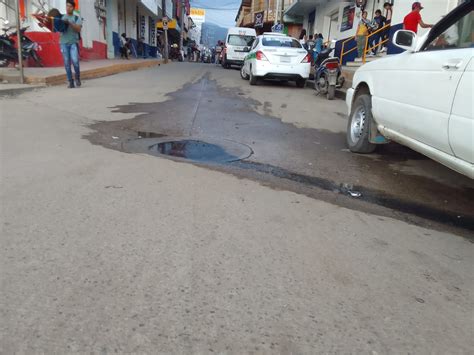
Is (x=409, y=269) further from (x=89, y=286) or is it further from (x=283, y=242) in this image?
(x=89, y=286)

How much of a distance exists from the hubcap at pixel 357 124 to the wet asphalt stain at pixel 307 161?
25 centimetres

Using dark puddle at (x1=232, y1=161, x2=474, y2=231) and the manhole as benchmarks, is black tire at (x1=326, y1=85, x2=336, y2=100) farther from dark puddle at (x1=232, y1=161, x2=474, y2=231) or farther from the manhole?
dark puddle at (x1=232, y1=161, x2=474, y2=231)

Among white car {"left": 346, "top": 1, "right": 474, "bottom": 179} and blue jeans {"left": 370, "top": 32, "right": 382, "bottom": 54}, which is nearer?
white car {"left": 346, "top": 1, "right": 474, "bottom": 179}

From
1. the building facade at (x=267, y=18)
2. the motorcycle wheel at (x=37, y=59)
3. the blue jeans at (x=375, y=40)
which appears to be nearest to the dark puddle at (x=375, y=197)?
the motorcycle wheel at (x=37, y=59)

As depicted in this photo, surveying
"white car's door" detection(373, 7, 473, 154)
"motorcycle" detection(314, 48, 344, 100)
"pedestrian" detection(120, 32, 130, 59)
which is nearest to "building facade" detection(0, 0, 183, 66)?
"pedestrian" detection(120, 32, 130, 59)

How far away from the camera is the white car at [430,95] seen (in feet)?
→ 10.7

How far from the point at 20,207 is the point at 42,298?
1.34 meters

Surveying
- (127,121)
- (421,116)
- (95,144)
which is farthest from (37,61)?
(421,116)

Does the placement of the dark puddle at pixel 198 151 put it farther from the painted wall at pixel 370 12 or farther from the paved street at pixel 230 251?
the painted wall at pixel 370 12

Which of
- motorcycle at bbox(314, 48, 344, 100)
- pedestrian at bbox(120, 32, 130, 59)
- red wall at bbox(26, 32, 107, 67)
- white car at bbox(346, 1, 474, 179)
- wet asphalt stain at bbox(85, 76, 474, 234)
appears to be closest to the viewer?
Result: white car at bbox(346, 1, 474, 179)

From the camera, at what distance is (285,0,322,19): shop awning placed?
2593 centimetres

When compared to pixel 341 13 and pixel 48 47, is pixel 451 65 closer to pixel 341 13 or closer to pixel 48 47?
pixel 48 47

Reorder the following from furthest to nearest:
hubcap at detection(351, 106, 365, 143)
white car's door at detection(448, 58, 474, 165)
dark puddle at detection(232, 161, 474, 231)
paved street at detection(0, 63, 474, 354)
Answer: hubcap at detection(351, 106, 365, 143) → dark puddle at detection(232, 161, 474, 231) → white car's door at detection(448, 58, 474, 165) → paved street at detection(0, 63, 474, 354)

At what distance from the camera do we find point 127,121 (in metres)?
6.96
